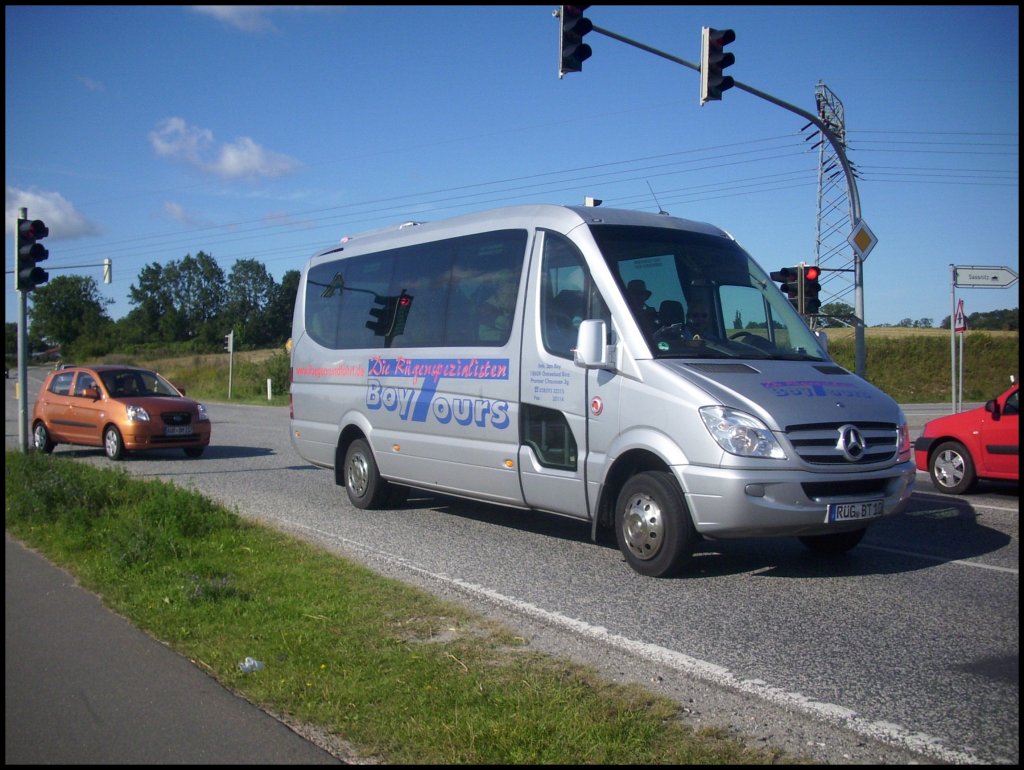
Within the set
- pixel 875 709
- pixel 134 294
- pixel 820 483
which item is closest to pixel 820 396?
pixel 820 483

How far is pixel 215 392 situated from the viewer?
5169 cm

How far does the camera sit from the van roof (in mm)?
8117

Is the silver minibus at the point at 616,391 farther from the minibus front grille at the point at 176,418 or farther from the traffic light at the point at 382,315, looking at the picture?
the minibus front grille at the point at 176,418

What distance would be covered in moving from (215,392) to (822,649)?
4972 cm

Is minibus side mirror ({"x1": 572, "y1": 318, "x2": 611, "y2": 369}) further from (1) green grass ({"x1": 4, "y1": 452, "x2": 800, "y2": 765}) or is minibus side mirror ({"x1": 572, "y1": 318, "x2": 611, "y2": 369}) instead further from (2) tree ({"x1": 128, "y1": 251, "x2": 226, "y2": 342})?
(2) tree ({"x1": 128, "y1": 251, "x2": 226, "y2": 342})

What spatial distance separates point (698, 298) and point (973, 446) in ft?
19.2

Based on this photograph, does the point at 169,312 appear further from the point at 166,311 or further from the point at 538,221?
the point at 538,221

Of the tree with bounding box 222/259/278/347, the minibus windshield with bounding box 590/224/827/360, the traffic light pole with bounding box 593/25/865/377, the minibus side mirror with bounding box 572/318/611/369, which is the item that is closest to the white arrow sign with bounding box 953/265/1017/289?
the traffic light pole with bounding box 593/25/865/377

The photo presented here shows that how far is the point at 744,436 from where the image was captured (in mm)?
6508

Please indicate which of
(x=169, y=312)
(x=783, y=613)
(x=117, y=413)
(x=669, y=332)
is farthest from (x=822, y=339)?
(x=169, y=312)

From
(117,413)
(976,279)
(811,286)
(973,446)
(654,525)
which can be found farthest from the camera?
(976,279)

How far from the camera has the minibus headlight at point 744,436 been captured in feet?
21.3

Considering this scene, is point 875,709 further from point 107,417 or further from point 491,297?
point 107,417

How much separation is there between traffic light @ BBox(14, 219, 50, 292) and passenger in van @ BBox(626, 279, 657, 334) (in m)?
10.6
